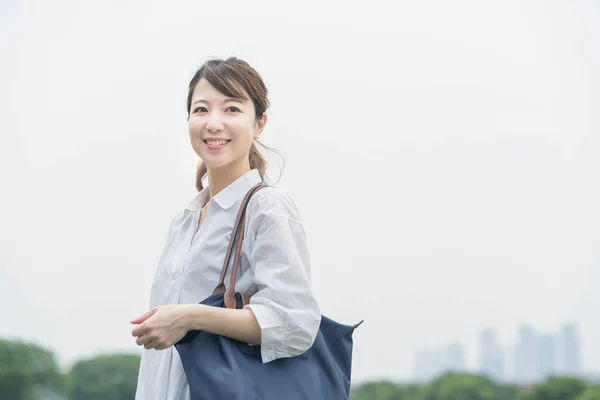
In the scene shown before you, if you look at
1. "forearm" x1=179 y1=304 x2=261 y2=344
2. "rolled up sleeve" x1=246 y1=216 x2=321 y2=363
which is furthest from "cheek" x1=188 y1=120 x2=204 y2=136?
"forearm" x1=179 y1=304 x2=261 y2=344

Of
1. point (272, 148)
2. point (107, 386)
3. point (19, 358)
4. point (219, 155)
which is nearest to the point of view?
point (219, 155)

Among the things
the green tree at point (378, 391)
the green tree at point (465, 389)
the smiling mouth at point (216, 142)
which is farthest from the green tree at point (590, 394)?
the smiling mouth at point (216, 142)

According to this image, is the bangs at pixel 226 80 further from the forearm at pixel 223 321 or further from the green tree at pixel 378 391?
the green tree at pixel 378 391

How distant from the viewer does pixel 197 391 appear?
157 centimetres

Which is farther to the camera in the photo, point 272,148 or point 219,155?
point 272,148

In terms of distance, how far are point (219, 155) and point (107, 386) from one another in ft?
100

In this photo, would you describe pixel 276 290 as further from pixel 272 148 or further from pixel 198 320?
pixel 272 148

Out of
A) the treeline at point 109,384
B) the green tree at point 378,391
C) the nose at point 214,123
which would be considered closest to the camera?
the nose at point 214,123

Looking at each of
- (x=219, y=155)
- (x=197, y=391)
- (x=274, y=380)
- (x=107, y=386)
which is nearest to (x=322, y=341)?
(x=274, y=380)

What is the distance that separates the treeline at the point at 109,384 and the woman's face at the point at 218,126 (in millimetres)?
24348

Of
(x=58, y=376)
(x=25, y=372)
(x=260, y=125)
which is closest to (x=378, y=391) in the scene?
(x=58, y=376)

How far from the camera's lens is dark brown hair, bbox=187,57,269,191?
1781 millimetres

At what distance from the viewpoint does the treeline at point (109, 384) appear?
1088 inches

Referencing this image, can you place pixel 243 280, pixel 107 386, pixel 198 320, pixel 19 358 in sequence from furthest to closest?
1. pixel 107 386
2. pixel 19 358
3. pixel 243 280
4. pixel 198 320
